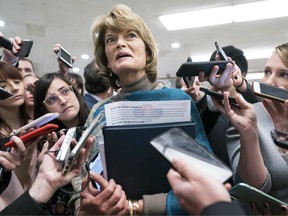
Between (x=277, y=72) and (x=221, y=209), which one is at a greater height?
(x=277, y=72)

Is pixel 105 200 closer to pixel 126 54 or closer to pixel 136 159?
pixel 136 159

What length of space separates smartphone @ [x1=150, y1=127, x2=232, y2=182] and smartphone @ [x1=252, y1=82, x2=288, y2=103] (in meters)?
0.33

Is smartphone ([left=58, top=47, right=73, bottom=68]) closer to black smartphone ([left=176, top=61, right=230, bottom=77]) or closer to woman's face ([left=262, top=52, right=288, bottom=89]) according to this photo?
black smartphone ([left=176, top=61, right=230, bottom=77])

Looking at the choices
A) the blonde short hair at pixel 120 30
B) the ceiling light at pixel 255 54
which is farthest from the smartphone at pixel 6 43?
the ceiling light at pixel 255 54

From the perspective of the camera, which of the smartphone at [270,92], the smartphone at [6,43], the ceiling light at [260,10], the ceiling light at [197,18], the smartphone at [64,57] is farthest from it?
the ceiling light at [197,18]

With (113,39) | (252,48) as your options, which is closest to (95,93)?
(113,39)

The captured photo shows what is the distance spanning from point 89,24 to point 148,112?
3064 mm

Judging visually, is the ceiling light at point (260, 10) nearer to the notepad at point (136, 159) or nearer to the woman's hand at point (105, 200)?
the notepad at point (136, 159)

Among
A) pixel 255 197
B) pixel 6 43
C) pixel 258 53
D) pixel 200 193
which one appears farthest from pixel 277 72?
pixel 258 53

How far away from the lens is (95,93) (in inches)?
84.3

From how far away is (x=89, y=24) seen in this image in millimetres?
3494

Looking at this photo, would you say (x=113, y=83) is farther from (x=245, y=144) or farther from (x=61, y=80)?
(x=245, y=144)

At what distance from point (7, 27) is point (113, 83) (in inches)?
115

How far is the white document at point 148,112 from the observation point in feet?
2.44
